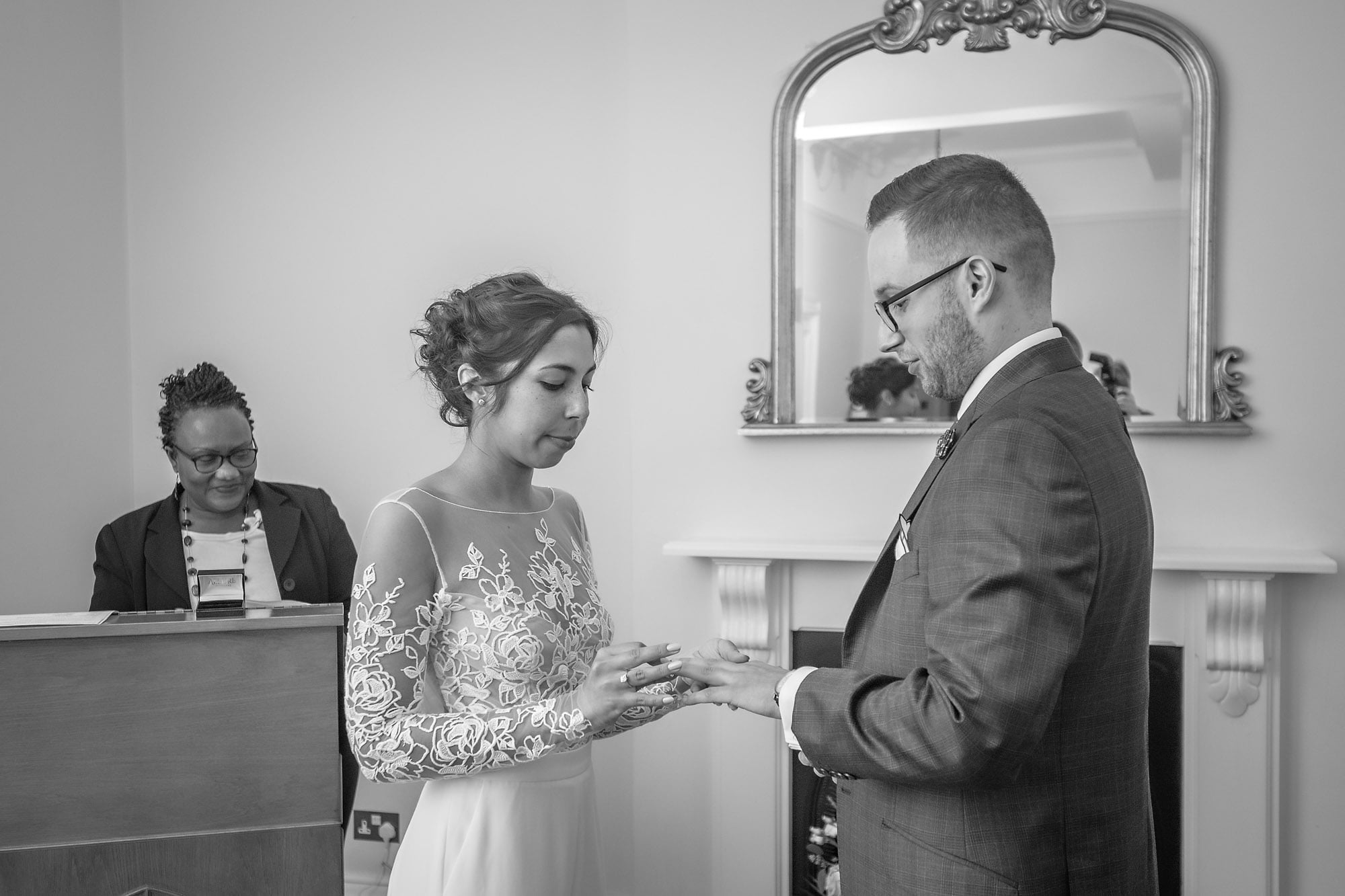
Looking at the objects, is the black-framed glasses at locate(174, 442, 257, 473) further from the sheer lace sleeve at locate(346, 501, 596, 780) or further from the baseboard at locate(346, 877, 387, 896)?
the baseboard at locate(346, 877, 387, 896)

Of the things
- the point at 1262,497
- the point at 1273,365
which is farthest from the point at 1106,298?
the point at 1262,497

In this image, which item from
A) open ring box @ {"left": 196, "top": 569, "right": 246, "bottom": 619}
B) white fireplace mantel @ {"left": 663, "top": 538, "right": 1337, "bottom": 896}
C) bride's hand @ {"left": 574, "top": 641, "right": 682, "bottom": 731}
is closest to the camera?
bride's hand @ {"left": 574, "top": 641, "right": 682, "bottom": 731}

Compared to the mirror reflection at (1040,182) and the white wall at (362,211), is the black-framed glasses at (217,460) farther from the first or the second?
the mirror reflection at (1040,182)

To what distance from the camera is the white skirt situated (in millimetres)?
1617

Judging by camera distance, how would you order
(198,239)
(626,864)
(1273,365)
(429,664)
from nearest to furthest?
(429,664) → (1273,365) → (626,864) → (198,239)

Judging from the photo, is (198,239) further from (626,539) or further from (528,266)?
(626,539)

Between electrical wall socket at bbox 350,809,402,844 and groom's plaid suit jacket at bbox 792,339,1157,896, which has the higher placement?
groom's plaid suit jacket at bbox 792,339,1157,896

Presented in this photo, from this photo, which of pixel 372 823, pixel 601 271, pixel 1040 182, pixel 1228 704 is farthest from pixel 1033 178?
pixel 372 823

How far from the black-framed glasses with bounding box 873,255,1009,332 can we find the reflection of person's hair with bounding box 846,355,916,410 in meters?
1.46

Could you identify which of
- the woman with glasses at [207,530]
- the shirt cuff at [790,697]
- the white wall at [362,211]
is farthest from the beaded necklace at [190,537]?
the shirt cuff at [790,697]

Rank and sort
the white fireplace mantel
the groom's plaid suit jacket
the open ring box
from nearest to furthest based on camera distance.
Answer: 1. the groom's plaid suit jacket
2. the open ring box
3. the white fireplace mantel

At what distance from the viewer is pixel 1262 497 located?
2707 mm

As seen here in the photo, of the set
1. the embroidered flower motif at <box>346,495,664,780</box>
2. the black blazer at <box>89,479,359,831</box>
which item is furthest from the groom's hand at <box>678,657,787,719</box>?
the black blazer at <box>89,479,359,831</box>

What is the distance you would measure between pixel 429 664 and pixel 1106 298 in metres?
2.03
